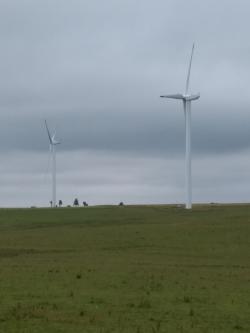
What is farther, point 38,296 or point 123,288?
point 123,288

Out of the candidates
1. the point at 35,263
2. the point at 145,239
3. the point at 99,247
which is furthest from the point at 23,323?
the point at 145,239

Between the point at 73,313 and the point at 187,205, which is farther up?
the point at 187,205

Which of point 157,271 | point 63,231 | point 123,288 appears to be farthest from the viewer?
point 63,231

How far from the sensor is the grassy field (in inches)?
789

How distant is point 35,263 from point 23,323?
20.3m

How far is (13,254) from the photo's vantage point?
47.1 meters

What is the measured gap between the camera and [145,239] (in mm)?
59688

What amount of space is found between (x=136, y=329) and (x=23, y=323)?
2.85m

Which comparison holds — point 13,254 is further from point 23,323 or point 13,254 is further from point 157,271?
point 23,323

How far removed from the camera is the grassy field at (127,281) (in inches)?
789

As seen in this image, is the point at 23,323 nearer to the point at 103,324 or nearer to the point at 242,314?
the point at 103,324

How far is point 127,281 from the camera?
29938mm

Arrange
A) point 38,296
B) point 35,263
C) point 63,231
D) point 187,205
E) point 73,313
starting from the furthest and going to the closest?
point 187,205 < point 63,231 < point 35,263 < point 38,296 < point 73,313

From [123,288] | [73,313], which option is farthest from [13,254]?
[73,313]
